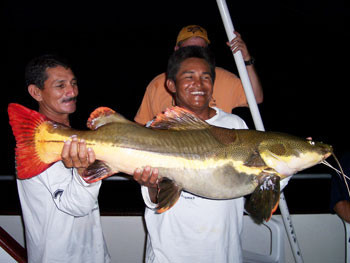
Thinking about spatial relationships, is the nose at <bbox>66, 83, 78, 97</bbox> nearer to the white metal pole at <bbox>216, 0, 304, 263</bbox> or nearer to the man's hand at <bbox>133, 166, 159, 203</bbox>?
the man's hand at <bbox>133, 166, 159, 203</bbox>

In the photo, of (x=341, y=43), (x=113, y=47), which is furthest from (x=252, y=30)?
(x=113, y=47)

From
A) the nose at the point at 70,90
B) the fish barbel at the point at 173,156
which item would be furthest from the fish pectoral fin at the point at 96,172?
the nose at the point at 70,90

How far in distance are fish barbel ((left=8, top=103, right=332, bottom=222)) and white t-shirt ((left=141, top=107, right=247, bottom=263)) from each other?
10.3 inches

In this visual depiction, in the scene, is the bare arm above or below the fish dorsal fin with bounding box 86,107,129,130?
above

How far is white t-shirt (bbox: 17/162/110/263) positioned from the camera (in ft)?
5.93

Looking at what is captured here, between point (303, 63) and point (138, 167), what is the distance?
63483 millimetres

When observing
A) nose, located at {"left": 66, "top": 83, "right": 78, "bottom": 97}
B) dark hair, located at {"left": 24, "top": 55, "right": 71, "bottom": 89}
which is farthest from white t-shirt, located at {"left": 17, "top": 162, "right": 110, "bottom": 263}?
dark hair, located at {"left": 24, "top": 55, "right": 71, "bottom": 89}

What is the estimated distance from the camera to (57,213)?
195cm

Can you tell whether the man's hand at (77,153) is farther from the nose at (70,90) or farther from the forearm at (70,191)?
the nose at (70,90)

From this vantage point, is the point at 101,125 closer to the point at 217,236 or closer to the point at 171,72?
the point at 171,72

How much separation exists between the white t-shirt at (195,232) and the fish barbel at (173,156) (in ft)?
0.86

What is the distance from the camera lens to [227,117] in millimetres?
2188

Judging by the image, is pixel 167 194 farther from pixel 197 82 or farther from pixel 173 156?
pixel 197 82

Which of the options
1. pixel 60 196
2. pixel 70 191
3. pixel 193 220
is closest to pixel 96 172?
pixel 70 191
